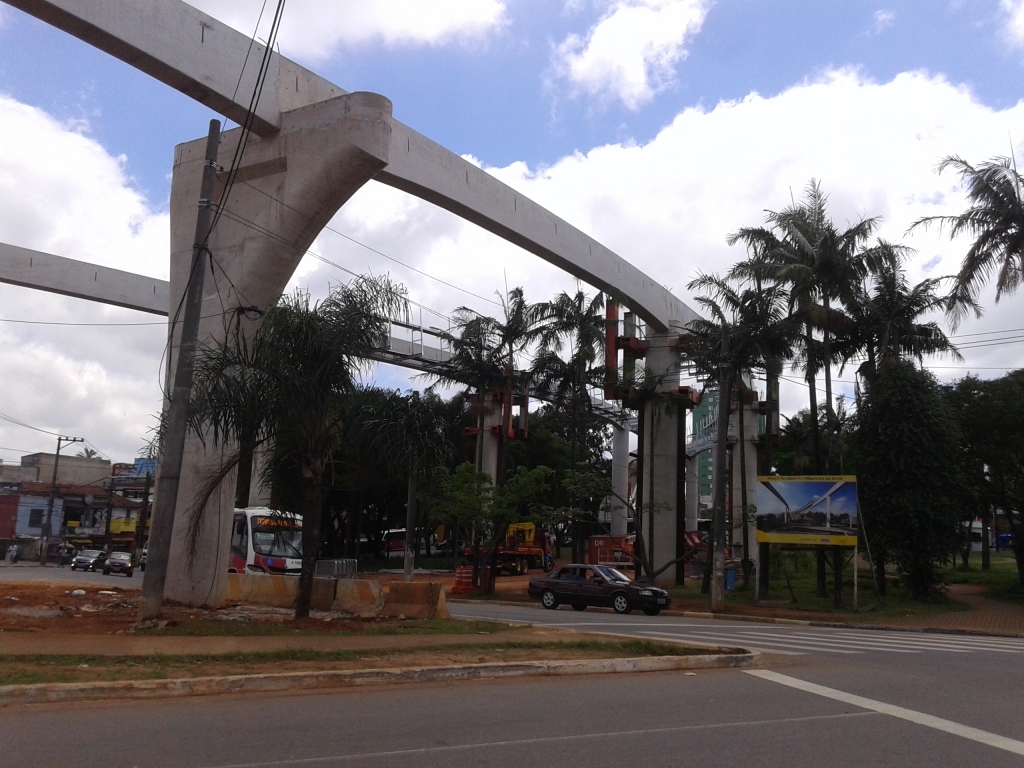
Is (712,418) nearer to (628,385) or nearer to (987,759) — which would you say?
(628,385)

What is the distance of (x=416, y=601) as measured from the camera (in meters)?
18.1

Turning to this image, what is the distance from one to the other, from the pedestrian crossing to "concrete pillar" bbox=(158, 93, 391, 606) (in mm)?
9384

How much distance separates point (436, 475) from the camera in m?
17.0

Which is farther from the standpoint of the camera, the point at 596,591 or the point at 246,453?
the point at 596,591

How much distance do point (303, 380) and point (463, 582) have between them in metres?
22.8

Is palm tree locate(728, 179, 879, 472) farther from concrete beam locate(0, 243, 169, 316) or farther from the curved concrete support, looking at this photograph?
concrete beam locate(0, 243, 169, 316)

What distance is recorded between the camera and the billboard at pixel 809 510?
28141mm

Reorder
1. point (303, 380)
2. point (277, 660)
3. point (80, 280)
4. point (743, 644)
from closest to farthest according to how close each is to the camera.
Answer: point (277, 660), point (303, 380), point (743, 644), point (80, 280)

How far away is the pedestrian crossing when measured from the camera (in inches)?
658

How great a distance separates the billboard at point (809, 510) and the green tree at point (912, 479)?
3.57m

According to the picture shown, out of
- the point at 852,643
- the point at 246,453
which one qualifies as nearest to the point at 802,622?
the point at 852,643

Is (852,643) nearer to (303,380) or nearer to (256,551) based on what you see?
(303,380)

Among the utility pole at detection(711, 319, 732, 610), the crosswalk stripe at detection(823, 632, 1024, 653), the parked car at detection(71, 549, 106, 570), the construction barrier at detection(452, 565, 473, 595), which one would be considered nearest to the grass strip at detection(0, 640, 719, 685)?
the crosswalk stripe at detection(823, 632, 1024, 653)

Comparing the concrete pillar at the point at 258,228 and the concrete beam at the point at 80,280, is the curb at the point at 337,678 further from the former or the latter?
the concrete beam at the point at 80,280
